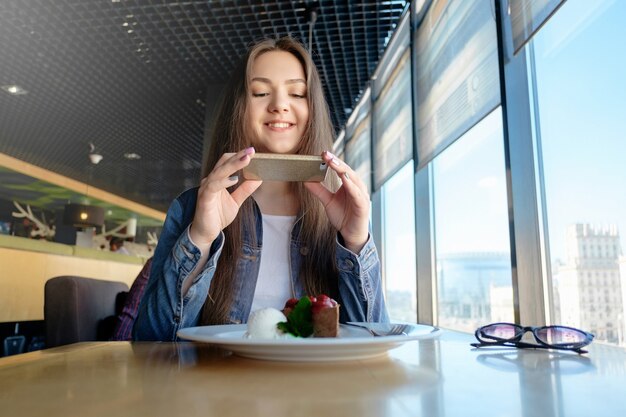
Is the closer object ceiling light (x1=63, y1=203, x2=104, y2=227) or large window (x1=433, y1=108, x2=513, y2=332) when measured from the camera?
large window (x1=433, y1=108, x2=513, y2=332)

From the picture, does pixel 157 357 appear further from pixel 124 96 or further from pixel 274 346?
pixel 124 96

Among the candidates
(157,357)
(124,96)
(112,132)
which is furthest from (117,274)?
(157,357)

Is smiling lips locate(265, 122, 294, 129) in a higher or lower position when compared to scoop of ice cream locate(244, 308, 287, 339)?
higher

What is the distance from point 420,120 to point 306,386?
8.66 ft

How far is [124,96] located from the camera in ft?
15.0

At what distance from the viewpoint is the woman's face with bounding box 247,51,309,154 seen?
106 centimetres

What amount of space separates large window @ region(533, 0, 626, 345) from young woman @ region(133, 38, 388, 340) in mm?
722

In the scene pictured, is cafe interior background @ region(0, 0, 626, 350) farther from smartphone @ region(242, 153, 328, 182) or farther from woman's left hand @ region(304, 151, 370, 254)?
smartphone @ region(242, 153, 328, 182)

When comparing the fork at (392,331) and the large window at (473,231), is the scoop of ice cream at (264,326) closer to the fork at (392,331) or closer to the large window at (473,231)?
the fork at (392,331)

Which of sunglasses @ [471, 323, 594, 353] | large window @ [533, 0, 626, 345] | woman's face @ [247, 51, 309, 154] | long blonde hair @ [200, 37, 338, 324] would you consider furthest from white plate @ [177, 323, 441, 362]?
large window @ [533, 0, 626, 345]

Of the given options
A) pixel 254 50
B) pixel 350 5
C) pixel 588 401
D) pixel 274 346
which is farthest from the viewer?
pixel 350 5

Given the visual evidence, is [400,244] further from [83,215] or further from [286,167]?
[83,215]

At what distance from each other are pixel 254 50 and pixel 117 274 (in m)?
3.90

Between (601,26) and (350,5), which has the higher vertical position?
(350,5)
